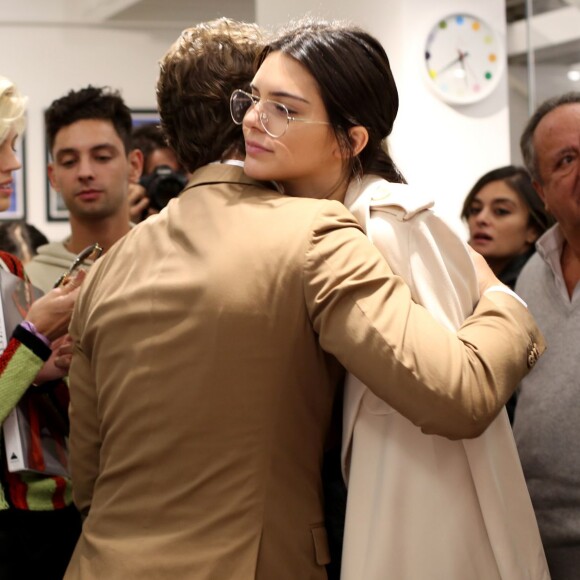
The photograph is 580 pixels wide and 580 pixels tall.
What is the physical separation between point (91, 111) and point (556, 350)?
167 centimetres

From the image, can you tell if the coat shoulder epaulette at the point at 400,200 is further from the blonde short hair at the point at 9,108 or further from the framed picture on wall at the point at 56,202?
the framed picture on wall at the point at 56,202

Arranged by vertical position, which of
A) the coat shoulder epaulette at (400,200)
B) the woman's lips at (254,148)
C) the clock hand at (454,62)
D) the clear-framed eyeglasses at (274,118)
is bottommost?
the coat shoulder epaulette at (400,200)

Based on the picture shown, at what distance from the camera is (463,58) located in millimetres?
5004

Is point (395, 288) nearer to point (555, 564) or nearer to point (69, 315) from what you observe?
point (69, 315)

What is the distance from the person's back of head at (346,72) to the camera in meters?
1.36

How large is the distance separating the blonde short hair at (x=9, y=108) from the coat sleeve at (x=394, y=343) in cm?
94

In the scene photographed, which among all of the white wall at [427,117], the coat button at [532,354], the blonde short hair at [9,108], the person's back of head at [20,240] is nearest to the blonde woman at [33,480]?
the blonde short hair at [9,108]

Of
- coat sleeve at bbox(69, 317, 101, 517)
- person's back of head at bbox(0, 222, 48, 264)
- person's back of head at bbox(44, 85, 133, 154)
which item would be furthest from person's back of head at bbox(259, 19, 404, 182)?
person's back of head at bbox(0, 222, 48, 264)

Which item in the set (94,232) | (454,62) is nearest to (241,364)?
(94,232)

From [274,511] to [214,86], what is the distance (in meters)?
0.64

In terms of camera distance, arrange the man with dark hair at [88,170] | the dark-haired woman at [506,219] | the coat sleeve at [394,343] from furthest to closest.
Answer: the dark-haired woman at [506,219] → the man with dark hair at [88,170] → the coat sleeve at [394,343]

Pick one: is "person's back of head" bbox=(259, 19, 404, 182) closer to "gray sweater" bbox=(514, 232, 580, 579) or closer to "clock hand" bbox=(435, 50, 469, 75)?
"gray sweater" bbox=(514, 232, 580, 579)

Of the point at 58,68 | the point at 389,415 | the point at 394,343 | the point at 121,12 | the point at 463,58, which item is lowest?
the point at 389,415

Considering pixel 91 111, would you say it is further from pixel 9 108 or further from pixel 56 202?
pixel 56 202
